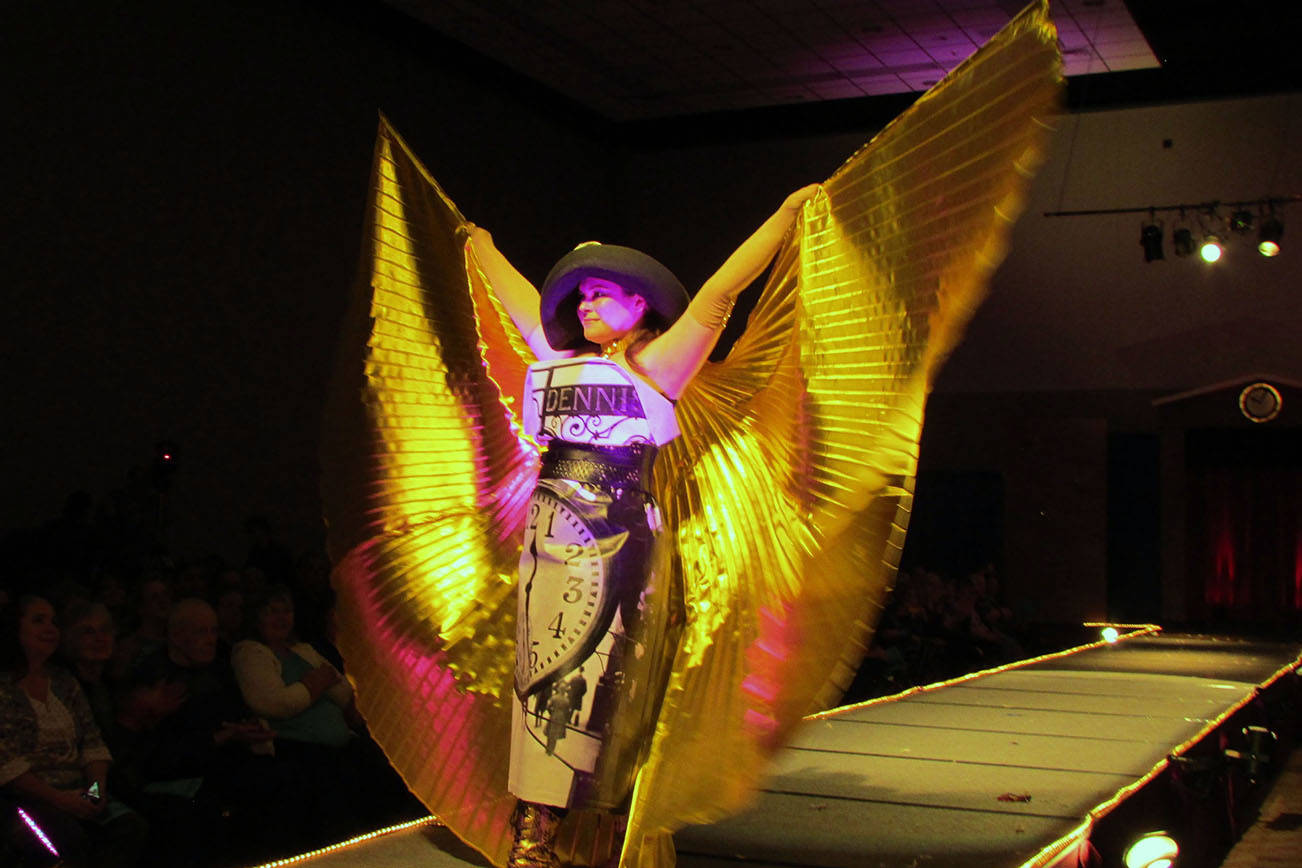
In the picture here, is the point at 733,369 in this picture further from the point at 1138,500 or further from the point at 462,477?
the point at 1138,500

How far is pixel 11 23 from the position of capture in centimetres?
648

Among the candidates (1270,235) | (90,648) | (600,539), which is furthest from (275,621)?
(1270,235)

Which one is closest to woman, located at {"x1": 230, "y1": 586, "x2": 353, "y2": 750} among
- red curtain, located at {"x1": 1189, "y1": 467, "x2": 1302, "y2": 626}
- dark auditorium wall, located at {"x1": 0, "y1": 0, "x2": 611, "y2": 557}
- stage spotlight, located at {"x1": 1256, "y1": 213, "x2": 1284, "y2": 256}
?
dark auditorium wall, located at {"x1": 0, "y1": 0, "x2": 611, "y2": 557}

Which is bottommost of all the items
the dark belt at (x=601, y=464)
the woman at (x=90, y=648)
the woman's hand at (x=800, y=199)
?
the woman at (x=90, y=648)

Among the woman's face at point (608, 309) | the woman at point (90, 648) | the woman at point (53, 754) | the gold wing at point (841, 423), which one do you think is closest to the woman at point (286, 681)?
the woman at point (90, 648)

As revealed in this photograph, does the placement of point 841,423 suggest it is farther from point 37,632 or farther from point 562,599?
point 37,632

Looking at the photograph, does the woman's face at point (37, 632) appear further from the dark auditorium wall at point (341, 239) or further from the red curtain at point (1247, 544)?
the red curtain at point (1247, 544)

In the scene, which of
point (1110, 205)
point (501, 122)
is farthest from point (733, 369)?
point (1110, 205)

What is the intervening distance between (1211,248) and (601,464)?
9020mm

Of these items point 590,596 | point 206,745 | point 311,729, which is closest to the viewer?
point 590,596

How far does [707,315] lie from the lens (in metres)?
2.36

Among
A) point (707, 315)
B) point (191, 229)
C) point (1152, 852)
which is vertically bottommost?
point (1152, 852)

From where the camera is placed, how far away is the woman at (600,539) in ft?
7.51

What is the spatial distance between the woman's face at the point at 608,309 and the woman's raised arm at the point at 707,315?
0.22ft
